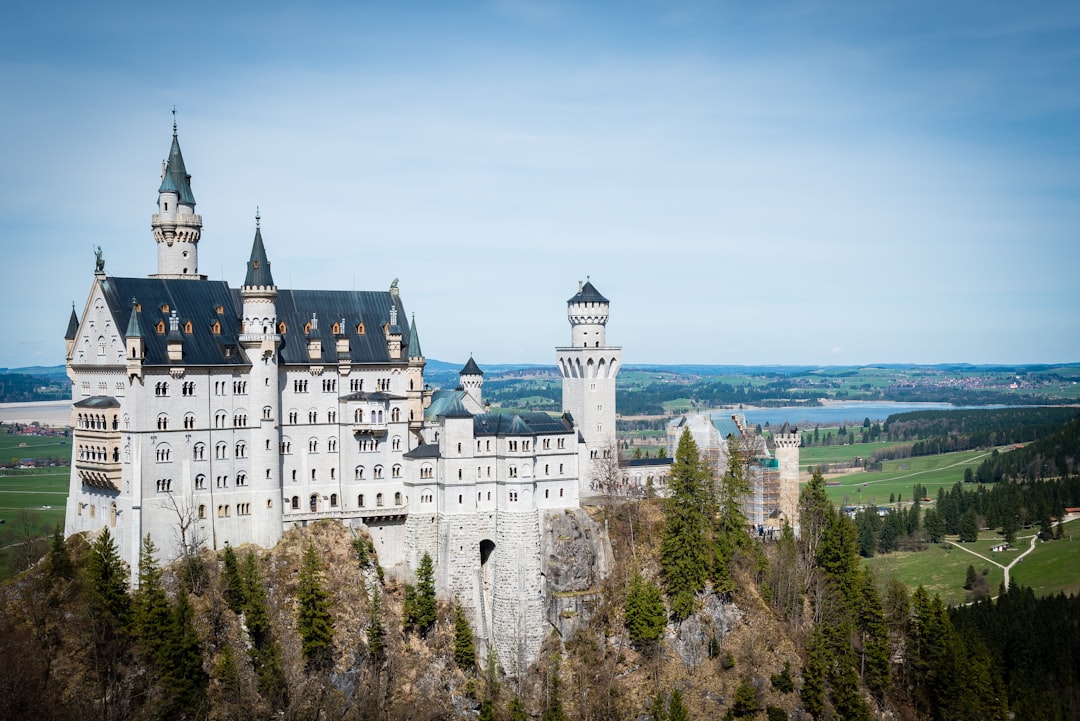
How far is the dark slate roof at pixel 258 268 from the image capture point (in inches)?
3388

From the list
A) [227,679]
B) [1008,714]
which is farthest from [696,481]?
[227,679]

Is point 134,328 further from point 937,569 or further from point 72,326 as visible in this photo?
point 937,569

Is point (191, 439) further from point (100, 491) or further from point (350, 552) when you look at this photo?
point (350, 552)

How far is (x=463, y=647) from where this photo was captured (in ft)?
285

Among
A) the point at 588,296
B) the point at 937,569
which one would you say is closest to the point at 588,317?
the point at 588,296

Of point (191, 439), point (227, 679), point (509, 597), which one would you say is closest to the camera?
point (227, 679)

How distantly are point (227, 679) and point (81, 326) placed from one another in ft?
93.5

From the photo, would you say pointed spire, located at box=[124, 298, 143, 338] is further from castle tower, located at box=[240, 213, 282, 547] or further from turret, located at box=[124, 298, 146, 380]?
castle tower, located at box=[240, 213, 282, 547]

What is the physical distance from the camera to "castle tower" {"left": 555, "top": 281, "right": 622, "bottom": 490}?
100688 mm

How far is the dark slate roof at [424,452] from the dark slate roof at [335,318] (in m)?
8.09

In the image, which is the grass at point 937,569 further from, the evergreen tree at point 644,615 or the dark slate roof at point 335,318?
the dark slate roof at point 335,318

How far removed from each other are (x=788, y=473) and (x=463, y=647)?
135 ft

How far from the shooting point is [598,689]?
8619 centimetres

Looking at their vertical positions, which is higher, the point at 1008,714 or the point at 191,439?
the point at 191,439
